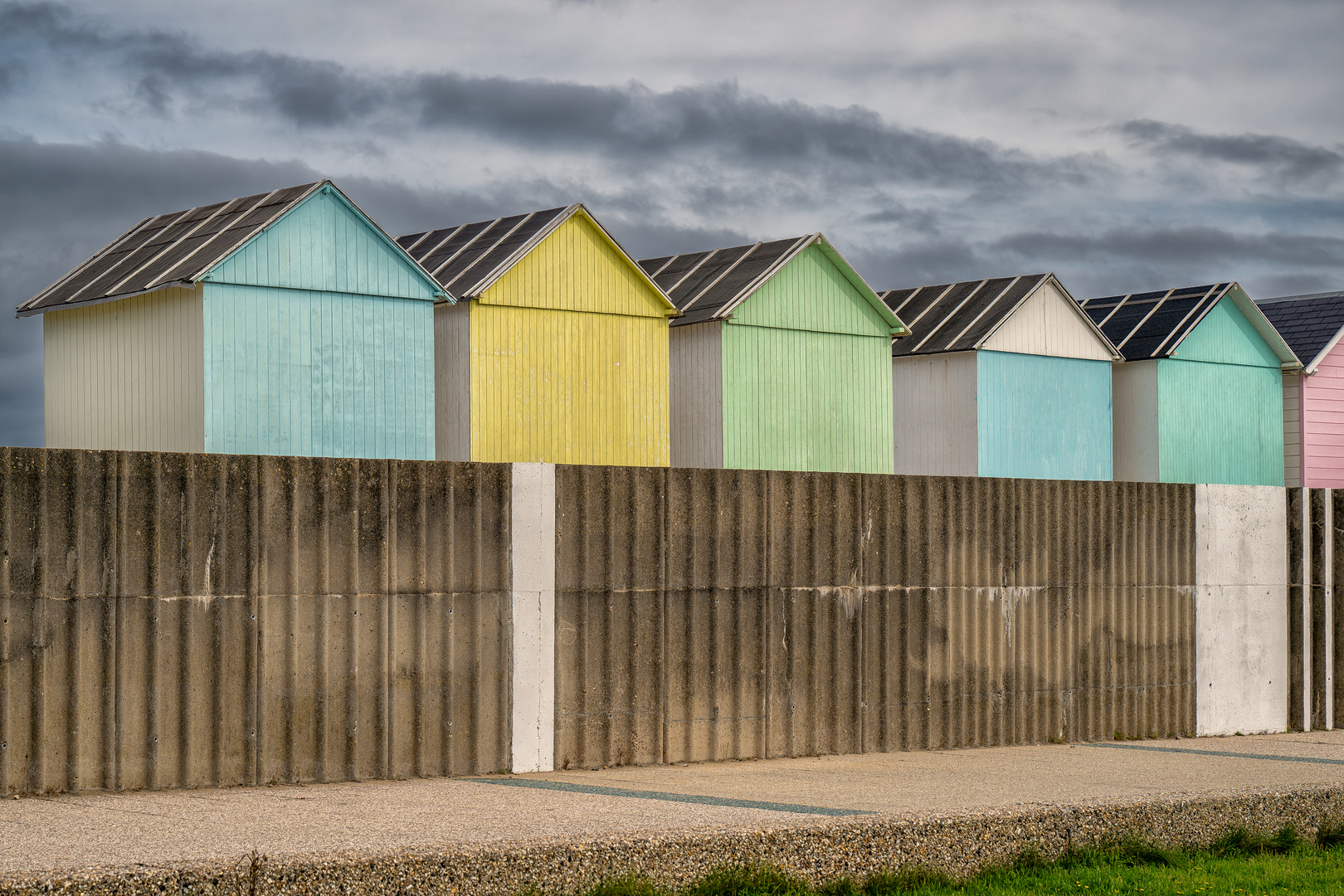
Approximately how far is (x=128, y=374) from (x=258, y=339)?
1.75 meters

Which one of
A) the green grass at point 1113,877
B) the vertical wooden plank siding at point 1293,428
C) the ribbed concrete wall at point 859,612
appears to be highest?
the vertical wooden plank siding at point 1293,428

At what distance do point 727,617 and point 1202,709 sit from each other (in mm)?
6715

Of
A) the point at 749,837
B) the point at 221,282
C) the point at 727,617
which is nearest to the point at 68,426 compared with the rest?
the point at 221,282

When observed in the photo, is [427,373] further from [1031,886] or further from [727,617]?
[1031,886]

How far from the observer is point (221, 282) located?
14969 mm

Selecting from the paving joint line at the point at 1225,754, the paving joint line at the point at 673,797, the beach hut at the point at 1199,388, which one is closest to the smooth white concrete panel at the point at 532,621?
the paving joint line at the point at 673,797

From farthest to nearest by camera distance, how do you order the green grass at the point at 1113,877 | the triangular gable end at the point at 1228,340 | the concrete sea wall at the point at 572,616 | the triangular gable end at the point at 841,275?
the triangular gable end at the point at 1228,340, the triangular gable end at the point at 841,275, the concrete sea wall at the point at 572,616, the green grass at the point at 1113,877

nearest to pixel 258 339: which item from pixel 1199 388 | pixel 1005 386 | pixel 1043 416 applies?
pixel 1005 386

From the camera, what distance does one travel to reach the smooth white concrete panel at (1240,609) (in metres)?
16.9

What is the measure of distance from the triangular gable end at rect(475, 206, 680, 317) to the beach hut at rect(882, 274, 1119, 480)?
4.34 meters

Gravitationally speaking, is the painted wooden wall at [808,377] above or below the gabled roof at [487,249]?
below

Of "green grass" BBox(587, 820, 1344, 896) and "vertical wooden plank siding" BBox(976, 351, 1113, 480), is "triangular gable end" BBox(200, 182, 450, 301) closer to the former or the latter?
"vertical wooden plank siding" BBox(976, 351, 1113, 480)

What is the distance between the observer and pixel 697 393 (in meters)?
18.7

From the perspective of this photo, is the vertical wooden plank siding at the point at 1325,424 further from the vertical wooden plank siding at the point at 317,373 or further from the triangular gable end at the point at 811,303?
the vertical wooden plank siding at the point at 317,373
